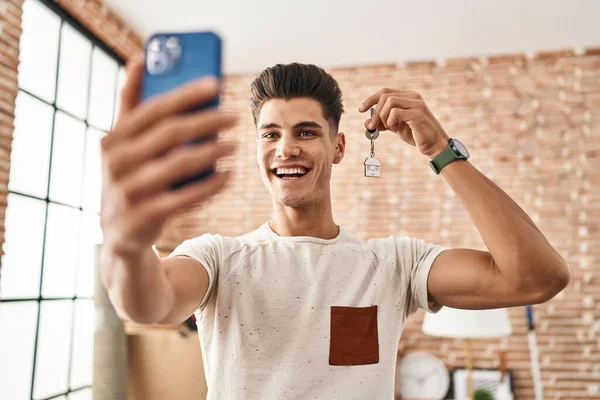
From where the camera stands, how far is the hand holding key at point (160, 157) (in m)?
0.48

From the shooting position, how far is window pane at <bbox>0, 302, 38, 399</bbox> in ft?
7.86

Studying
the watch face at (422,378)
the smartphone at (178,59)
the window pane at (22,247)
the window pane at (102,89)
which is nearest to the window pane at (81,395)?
the window pane at (22,247)

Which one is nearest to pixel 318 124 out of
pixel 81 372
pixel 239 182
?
pixel 81 372

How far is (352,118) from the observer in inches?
157

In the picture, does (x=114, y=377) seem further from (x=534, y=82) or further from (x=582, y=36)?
(x=582, y=36)

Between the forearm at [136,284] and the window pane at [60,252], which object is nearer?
the forearm at [136,284]

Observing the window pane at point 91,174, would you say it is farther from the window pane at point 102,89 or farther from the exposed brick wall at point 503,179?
the exposed brick wall at point 503,179

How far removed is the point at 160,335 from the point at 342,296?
1992 mm

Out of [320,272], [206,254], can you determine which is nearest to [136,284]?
[206,254]

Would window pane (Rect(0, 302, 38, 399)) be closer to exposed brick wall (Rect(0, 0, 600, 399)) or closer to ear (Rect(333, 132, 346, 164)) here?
exposed brick wall (Rect(0, 0, 600, 399))

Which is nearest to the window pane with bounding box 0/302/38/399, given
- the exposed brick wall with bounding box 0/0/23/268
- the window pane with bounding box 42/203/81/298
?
the window pane with bounding box 42/203/81/298

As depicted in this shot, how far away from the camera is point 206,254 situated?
1101 millimetres

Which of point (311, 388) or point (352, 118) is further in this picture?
point (352, 118)

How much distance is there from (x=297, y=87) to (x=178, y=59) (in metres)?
0.67
